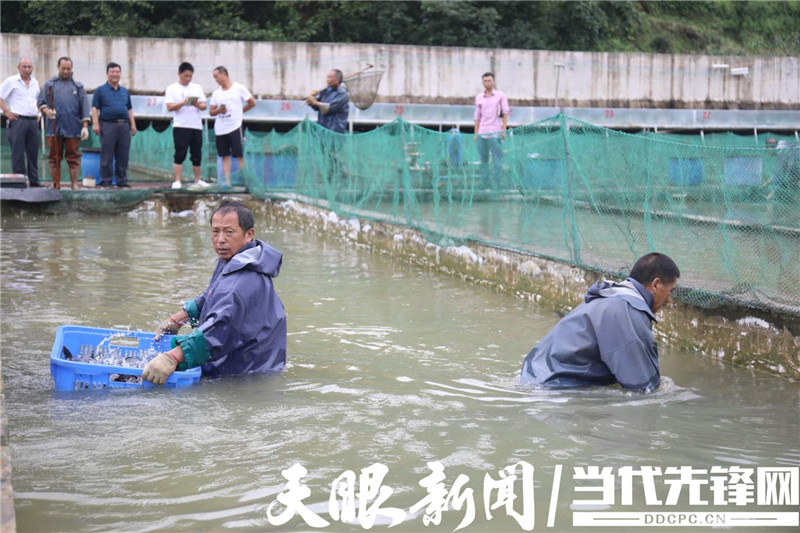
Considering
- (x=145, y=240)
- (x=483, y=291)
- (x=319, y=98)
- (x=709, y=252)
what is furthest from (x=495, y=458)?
(x=319, y=98)

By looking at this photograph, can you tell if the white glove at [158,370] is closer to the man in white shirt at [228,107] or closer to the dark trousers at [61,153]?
the man in white shirt at [228,107]

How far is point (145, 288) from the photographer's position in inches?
348

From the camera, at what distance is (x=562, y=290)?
8.20m

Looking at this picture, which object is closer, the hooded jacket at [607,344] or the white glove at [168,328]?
the hooded jacket at [607,344]

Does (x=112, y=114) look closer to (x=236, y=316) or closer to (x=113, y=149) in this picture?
(x=113, y=149)

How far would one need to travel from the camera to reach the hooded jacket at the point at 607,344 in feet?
16.8

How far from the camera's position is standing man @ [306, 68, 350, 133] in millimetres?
14133

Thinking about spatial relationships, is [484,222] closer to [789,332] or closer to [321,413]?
[789,332]

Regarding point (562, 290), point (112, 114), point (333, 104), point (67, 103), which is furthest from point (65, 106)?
point (562, 290)

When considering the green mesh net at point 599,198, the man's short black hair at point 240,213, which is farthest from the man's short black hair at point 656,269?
the man's short black hair at point 240,213

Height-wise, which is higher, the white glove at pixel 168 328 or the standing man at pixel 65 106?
the standing man at pixel 65 106

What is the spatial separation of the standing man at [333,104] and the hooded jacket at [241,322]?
8786 mm

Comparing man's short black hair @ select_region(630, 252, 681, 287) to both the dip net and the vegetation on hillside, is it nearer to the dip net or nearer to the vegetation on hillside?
the dip net

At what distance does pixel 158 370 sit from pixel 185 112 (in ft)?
33.4
